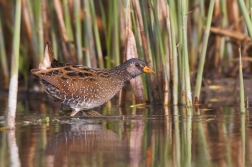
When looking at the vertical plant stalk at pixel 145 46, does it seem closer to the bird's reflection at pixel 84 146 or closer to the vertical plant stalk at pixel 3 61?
the bird's reflection at pixel 84 146

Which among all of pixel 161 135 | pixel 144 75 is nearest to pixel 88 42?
pixel 144 75

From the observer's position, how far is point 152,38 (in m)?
8.55

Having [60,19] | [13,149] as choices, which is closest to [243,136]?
[13,149]

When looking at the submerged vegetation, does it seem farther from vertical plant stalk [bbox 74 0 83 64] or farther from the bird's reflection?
the bird's reflection

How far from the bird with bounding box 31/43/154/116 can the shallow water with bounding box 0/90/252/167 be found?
27 centimetres

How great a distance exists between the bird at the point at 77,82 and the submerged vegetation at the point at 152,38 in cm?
48

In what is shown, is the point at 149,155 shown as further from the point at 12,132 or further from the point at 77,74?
the point at 77,74

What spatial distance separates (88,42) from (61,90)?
1.62 meters

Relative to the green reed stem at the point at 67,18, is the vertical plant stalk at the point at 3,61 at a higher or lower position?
lower

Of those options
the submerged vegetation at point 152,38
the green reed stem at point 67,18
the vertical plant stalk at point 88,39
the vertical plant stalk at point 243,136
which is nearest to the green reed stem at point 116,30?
the submerged vegetation at point 152,38

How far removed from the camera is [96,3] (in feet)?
44.2

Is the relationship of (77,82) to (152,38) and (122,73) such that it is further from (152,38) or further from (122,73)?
(152,38)

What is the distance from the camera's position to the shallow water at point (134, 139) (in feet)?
16.6

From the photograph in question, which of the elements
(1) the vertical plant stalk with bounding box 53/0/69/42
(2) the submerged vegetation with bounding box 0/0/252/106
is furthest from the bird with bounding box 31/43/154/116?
(1) the vertical plant stalk with bounding box 53/0/69/42
